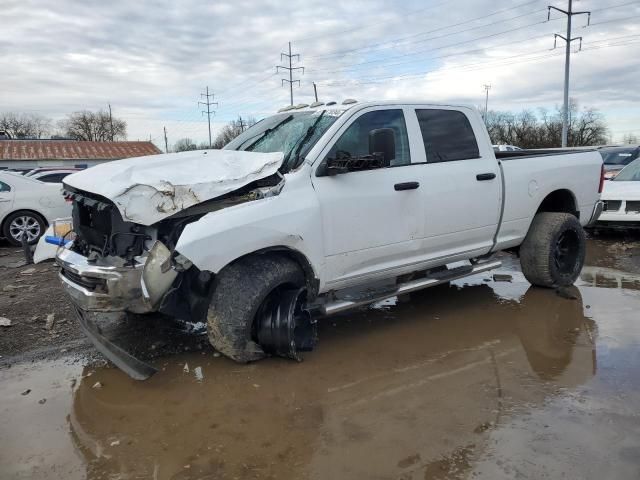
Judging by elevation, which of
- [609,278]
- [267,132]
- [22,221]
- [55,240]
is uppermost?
[267,132]

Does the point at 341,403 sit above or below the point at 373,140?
below

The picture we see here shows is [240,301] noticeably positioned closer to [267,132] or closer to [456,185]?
[267,132]

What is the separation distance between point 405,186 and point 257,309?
1679 mm

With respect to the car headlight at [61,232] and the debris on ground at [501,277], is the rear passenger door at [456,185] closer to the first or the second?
the debris on ground at [501,277]

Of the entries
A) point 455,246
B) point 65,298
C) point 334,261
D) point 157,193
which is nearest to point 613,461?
point 334,261

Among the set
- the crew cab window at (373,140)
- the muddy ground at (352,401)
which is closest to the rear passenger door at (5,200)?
the muddy ground at (352,401)

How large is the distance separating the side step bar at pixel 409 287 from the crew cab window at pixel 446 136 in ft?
3.63

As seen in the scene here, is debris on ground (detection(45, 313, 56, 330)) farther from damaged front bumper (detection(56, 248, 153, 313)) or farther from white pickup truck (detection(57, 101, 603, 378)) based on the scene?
damaged front bumper (detection(56, 248, 153, 313))

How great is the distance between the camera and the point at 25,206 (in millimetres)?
10438

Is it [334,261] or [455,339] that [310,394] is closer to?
[334,261]

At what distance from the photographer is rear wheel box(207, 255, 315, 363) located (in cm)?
384

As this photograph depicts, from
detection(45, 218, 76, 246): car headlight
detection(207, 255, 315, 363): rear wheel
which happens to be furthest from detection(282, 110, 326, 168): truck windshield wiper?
detection(45, 218, 76, 246): car headlight

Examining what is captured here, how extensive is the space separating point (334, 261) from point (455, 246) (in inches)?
60.7

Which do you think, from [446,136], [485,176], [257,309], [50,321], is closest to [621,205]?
[485,176]
